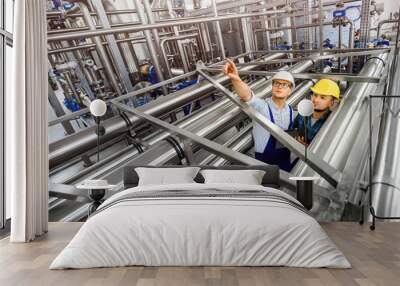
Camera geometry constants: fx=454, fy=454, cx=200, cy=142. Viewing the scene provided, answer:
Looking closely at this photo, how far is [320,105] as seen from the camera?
479 cm

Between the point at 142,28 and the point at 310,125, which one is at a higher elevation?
the point at 142,28

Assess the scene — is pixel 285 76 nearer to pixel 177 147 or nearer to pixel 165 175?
pixel 177 147

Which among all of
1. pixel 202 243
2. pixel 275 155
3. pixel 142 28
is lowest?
pixel 275 155

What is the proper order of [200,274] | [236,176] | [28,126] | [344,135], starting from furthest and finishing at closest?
[344,135]
[236,176]
[28,126]
[200,274]

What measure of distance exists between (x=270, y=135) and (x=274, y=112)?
25 centimetres

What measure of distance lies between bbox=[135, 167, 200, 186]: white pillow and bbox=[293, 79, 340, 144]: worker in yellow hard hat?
1.18 metres

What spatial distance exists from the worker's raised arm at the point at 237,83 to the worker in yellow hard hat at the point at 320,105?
1.92 feet

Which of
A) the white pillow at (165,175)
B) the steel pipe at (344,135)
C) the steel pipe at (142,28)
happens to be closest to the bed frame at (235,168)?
the white pillow at (165,175)

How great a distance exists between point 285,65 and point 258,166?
1.18 m

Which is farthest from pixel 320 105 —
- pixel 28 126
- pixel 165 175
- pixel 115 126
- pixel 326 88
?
pixel 28 126

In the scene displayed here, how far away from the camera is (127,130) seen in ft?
15.8

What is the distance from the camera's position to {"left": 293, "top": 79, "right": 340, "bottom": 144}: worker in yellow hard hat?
4734 mm

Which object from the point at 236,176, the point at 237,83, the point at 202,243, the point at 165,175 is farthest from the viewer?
the point at 237,83

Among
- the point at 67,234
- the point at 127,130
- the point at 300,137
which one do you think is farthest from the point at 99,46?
the point at 300,137
